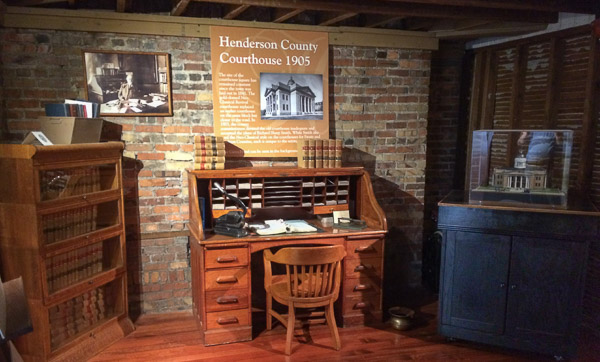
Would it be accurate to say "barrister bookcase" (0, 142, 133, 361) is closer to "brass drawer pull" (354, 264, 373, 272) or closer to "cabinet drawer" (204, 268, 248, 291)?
"cabinet drawer" (204, 268, 248, 291)

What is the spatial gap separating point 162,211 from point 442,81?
134 inches

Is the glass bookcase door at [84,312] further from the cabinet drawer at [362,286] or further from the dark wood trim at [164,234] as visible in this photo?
the cabinet drawer at [362,286]

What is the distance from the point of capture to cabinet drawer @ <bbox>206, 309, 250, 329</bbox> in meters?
3.33

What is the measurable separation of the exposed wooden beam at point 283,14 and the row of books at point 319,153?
110 cm

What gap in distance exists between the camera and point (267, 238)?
3.36 m

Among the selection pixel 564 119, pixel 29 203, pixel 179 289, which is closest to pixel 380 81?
pixel 564 119

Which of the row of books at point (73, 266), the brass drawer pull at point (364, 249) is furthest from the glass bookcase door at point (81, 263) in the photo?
the brass drawer pull at point (364, 249)

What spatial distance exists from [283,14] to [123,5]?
1.33 metres

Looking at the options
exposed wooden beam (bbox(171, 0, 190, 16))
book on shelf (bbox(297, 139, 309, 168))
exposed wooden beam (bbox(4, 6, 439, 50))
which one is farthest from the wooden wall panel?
exposed wooden beam (bbox(171, 0, 190, 16))

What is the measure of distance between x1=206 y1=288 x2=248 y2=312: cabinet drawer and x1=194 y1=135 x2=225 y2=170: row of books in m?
1.06

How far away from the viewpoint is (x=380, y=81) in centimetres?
421

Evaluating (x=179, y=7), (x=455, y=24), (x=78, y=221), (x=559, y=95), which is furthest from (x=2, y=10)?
(x=559, y=95)

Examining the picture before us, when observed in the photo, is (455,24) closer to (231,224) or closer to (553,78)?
(553,78)

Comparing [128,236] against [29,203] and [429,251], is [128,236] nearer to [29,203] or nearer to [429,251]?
[29,203]
